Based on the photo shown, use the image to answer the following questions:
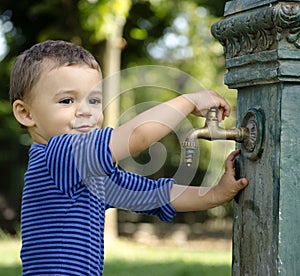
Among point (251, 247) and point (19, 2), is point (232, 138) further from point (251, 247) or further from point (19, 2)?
point (19, 2)

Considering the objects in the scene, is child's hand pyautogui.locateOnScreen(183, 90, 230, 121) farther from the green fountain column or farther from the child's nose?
the child's nose

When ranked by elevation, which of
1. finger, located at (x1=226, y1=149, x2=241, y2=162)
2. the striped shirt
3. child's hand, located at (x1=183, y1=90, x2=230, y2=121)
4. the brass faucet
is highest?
child's hand, located at (x1=183, y1=90, x2=230, y2=121)

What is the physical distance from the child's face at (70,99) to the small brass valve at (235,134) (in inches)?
13.0

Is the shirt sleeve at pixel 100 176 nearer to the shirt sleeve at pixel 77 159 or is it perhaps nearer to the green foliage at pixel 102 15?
the shirt sleeve at pixel 77 159

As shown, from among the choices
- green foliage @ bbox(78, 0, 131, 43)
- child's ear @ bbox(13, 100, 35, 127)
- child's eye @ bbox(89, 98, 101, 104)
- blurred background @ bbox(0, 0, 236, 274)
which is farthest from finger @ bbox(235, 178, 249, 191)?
green foliage @ bbox(78, 0, 131, 43)

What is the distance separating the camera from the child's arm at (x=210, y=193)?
193 cm

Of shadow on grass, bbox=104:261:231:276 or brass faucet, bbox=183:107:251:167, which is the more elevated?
shadow on grass, bbox=104:261:231:276

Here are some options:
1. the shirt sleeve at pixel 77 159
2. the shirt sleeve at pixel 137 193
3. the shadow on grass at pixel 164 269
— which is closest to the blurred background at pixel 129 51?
the shadow on grass at pixel 164 269

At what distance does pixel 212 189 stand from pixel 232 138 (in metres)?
0.22

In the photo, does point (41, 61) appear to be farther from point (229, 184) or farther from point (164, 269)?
point (164, 269)

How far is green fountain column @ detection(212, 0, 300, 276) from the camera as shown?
5.55 ft

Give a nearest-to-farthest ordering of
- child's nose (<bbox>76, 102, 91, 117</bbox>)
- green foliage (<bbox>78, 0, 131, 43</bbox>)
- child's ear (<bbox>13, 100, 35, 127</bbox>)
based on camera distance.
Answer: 1. child's nose (<bbox>76, 102, 91, 117</bbox>)
2. child's ear (<bbox>13, 100, 35, 127</bbox>)
3. green foliage (<bbox>78, 0, 131, 43</bbox>)

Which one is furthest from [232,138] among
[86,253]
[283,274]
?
[86,253]

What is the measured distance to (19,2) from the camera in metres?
10.3
